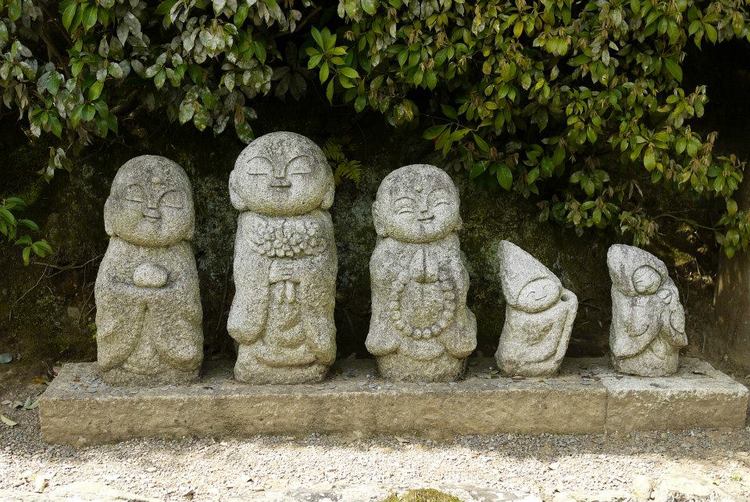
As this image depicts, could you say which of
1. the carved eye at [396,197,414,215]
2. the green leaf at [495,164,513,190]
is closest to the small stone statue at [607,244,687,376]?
the green leaf at [495,164,513,190]

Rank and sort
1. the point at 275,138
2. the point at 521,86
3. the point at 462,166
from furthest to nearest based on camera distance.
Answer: the point at 462,166 → the point at 521,86 → the point at 275,138

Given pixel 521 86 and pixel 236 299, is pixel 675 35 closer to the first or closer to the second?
pixel 521 86

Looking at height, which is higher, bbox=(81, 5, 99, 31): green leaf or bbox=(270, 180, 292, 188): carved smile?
bbox=(81, 5, 99, 31): green leaf

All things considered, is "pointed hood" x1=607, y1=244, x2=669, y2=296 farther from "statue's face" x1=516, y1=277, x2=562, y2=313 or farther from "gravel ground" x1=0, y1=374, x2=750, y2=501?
"gravel ground" x1=0, y1=374, x2=750, y2=501

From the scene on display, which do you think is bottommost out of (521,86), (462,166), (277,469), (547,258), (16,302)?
(277,469)

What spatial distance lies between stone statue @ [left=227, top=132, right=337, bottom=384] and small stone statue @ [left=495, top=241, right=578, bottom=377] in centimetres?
96

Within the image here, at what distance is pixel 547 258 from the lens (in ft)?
19.0

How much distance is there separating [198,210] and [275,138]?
1.30 metres

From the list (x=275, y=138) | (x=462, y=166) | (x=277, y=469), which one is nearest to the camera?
(x=277, y=469)

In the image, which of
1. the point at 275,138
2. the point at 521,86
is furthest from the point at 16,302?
the point at 521,86

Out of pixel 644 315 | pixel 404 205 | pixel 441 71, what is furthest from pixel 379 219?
pixel 644 315

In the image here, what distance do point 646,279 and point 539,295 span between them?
23.2 inches

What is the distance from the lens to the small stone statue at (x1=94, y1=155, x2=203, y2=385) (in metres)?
4.50

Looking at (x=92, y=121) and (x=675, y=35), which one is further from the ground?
(x=675, y=35)
